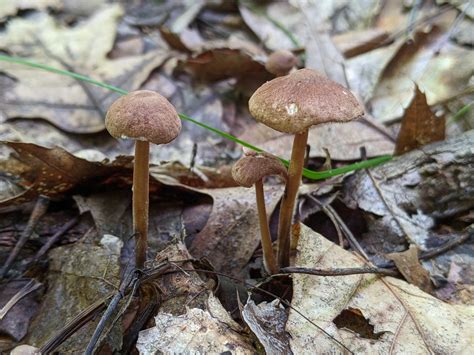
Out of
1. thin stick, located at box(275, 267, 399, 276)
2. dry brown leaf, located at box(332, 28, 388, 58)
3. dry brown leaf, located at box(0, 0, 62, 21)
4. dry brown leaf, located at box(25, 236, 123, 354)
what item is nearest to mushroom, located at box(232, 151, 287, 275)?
thin stick, located at box(275, 267, 399, 276)

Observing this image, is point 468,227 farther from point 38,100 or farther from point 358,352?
point 38,100

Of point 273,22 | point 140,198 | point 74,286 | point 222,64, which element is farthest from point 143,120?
point 273,22

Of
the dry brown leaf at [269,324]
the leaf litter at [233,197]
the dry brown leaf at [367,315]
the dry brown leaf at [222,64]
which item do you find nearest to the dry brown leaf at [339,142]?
the leaf litter at [233,197]

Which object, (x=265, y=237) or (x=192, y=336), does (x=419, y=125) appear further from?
(x=192, y=336)

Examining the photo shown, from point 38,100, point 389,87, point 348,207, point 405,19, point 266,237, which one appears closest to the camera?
point 266,237

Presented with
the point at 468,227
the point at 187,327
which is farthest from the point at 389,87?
the point at 187,327

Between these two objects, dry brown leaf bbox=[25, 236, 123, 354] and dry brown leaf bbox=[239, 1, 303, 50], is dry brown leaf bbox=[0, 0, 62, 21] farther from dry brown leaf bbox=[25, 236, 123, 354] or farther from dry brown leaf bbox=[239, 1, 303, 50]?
dry brown leaf bbox=[25, 236, 123, 354]
